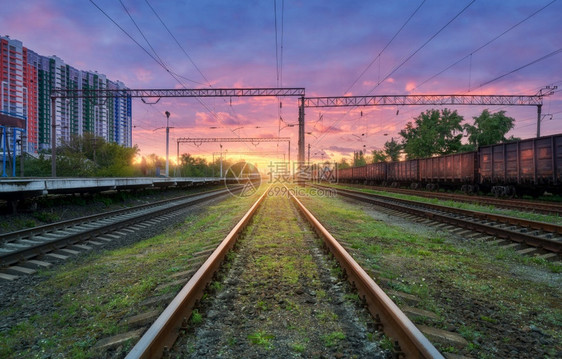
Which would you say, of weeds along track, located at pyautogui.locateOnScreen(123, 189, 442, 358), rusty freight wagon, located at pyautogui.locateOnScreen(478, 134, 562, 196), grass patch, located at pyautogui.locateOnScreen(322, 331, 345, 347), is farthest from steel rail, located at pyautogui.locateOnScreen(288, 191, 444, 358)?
rusty freight wagon, located at pyautogui.locateOnScreen(478, 134, 562, 196)

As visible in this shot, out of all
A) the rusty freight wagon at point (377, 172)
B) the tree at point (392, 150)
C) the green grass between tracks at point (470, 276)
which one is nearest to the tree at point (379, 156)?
the tree at point (392, 150)

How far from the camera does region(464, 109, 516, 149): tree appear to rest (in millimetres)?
45406

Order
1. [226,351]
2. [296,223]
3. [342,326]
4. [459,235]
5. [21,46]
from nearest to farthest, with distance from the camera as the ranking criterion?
[226,351] → [342,326] → [459,235] → [296,223] → [21,46]

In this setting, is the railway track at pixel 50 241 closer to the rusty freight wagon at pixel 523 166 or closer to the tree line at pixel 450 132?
the rusty freight wagon at pixel 523 166

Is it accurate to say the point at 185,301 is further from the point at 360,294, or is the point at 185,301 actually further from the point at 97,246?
the point at 97,246

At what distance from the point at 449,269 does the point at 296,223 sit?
510cm

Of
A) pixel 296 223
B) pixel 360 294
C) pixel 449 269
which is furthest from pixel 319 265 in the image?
pixel 296 223

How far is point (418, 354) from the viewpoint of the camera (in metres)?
2.21

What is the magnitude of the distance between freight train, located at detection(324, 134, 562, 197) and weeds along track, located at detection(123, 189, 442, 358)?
49.4ft

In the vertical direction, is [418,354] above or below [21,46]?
below

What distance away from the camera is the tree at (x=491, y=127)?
45406mm

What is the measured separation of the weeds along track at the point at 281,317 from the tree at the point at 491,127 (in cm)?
5062

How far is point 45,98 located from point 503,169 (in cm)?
10292

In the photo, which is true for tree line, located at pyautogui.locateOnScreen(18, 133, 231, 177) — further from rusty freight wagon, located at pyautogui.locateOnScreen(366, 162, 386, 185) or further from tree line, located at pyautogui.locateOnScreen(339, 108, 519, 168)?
tree line, located at pyautogui.locateOnScreen(339, 108, 519, 168)
